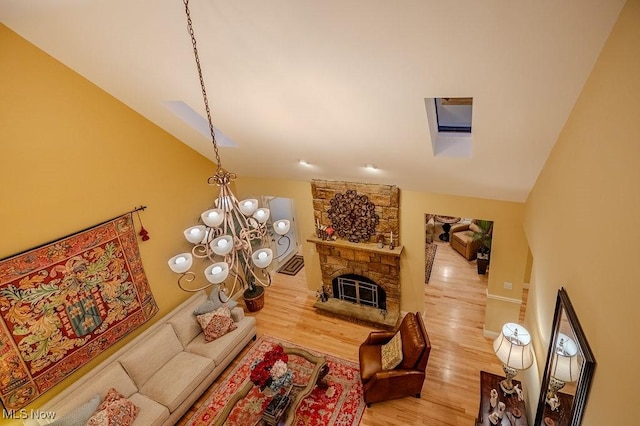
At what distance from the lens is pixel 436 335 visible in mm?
5504

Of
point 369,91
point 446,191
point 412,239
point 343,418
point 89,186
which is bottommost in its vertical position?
point 343,418

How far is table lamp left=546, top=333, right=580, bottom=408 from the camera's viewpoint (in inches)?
84.6

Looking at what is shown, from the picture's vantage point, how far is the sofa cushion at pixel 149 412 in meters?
3.99

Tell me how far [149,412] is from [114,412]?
0.40 metres

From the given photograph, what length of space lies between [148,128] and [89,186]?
1.16 meters

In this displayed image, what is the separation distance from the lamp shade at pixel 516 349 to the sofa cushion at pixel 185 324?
14.0ft

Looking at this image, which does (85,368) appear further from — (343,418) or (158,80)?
(158,80)

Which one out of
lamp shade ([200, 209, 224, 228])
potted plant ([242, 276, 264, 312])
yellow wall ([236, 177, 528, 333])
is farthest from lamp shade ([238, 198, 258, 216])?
potted plant ([242, 276, 264, 312])

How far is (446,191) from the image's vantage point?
4.80m

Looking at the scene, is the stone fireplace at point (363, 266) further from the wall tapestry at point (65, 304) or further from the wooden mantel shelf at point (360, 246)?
the wall tapestry at point (65, 304)

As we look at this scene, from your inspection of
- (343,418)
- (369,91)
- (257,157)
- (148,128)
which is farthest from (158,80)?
(343,418)

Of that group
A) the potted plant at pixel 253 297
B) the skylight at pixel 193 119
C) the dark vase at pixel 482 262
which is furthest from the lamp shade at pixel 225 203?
the dark vase at pixel 482 262

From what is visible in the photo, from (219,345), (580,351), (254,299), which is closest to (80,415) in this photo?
(219,345)

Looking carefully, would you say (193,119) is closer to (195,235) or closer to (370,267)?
(195,235)
